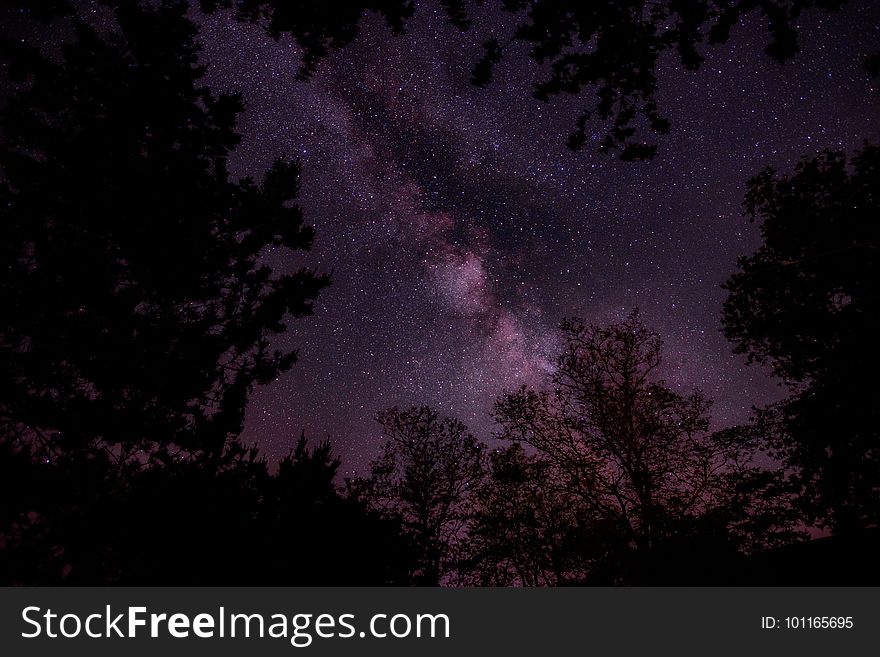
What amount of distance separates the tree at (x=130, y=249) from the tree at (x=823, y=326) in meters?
13.8

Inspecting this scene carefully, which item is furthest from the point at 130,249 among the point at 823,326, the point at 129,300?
the point at 823,326

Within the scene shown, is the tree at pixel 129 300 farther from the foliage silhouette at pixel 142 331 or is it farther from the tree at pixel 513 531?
the tree at pixel 513 531

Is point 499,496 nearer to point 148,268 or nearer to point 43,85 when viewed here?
point 148,268

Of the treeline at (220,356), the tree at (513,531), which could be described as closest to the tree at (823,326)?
the treeline at (220,356)

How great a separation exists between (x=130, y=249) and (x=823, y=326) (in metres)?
18.3

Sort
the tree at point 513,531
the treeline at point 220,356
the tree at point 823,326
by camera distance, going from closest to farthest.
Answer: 1. the treeline at point 220,356
2. the tree at point 823,326
3. the tree at point 513,531

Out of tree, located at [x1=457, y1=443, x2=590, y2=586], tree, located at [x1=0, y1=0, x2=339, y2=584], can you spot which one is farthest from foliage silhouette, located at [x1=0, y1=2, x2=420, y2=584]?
tree, located at [x1=457, y1=443, x2=590, y2=586]

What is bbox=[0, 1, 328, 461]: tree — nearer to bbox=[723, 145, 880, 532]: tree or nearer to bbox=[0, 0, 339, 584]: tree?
bbox=[0, 0, 339, 584]: tree

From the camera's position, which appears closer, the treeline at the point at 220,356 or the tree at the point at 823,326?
the treeline at the point at 220,356

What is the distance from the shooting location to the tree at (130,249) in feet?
25.5

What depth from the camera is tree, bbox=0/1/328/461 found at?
25.5 feet

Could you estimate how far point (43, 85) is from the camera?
9.14 m

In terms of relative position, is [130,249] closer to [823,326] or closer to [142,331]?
[142,331]

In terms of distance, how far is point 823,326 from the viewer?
11484 millimetres
